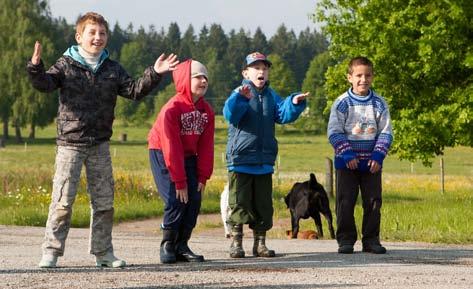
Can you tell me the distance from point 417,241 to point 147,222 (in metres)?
7.53

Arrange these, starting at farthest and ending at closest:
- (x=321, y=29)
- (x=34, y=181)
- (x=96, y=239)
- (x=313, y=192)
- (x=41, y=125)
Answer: (x=41, y=125), (x=321, y=29), (x=34, y=181), (x=313, y=192), (x=96, y=239)

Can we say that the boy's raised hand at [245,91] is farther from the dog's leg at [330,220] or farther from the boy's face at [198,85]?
the dog's leg at [330,220]

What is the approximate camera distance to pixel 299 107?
10.2 metres

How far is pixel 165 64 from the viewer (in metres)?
8.96

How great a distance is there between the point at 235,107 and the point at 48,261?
2.29 metres

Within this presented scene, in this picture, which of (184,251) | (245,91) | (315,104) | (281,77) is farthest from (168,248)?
(281,77)

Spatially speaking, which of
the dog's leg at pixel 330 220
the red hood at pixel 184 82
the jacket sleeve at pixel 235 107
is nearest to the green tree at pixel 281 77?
the dog's leg at pixel 330 220

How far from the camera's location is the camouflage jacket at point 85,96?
8.99 metres

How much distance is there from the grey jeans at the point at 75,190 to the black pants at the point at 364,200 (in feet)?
8.87

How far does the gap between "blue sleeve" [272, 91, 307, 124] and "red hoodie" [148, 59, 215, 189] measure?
767 millimetres

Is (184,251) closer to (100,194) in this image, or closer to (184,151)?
(184,151)

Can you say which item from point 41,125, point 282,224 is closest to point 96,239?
point 282,224

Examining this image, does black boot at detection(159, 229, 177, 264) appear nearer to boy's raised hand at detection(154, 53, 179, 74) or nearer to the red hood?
the red hood

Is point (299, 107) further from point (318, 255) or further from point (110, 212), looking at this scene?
point (110, 212)
